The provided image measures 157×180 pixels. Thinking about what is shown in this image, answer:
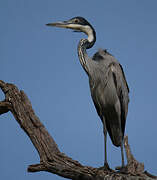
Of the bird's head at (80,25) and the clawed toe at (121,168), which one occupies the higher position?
the bird's head at (80,25)

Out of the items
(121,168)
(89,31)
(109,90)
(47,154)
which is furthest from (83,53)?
(121,168)

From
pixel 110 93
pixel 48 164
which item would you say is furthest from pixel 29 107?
pixel 110 93

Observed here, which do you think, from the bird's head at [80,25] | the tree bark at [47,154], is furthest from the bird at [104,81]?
the tree bark at [47,154]

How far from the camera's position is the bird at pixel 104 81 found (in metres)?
3.74

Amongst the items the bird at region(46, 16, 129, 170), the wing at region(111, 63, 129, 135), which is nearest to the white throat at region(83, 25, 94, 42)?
the bird at region(46, 16, 129, 170)

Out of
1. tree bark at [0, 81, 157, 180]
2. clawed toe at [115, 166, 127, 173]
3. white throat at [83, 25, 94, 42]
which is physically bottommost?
clawed toe at [115, 166, 127, 173]

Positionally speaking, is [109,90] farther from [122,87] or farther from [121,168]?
[121,168]

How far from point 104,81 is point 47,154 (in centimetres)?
107

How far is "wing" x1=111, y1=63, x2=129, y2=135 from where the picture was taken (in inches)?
150

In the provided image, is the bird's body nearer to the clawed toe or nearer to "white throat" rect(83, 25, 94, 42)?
"white throat" rect(83, 25, 94, 42)

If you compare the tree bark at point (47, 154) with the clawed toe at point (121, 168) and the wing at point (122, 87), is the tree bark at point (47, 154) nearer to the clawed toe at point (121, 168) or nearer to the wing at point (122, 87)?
the clawed toe at point (121, 168)

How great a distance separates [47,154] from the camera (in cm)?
332

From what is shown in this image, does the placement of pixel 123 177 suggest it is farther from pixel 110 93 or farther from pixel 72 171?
pixel 110 93

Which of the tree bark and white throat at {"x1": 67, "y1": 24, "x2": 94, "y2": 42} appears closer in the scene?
the tree bark
